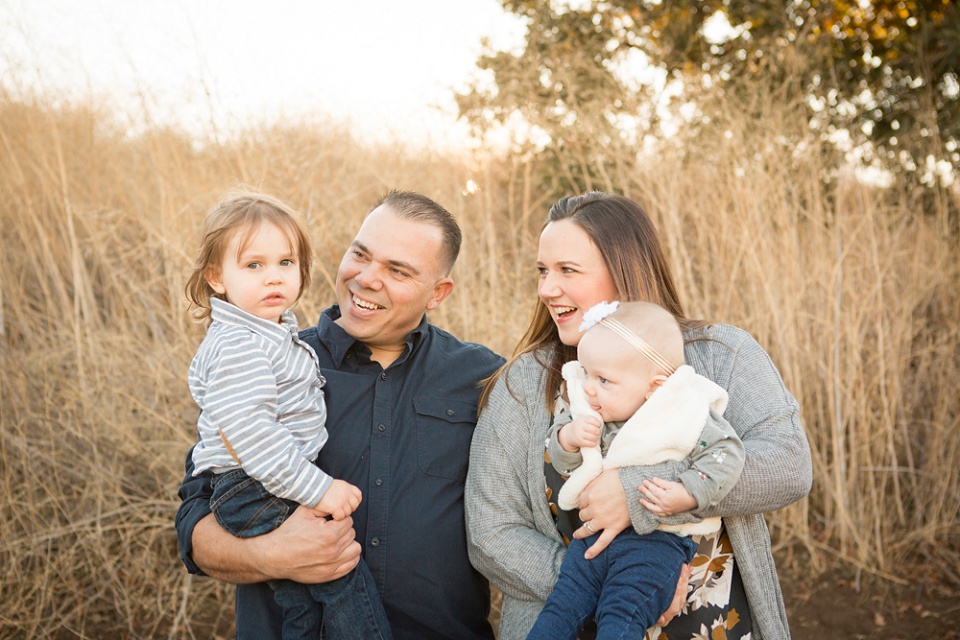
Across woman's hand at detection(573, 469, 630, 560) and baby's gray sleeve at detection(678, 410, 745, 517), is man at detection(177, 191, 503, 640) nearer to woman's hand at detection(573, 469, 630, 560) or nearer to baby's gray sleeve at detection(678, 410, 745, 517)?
woman's hand at detection(573, 469, 630, 560)

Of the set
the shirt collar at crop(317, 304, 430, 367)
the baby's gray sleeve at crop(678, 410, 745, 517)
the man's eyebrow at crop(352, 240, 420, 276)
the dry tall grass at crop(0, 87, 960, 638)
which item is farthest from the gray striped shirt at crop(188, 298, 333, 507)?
the dry tall grass at crop(0, 87, 960, 638)

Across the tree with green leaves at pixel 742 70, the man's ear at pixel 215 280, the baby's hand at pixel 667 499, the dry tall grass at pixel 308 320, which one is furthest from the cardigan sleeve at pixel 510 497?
the tree with green leaves at pixel 742 70

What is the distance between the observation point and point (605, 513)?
191cm

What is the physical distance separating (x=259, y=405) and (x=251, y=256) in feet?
1.41

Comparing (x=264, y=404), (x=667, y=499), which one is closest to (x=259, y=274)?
(x=264, y=404)

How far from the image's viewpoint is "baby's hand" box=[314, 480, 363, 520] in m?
2.07

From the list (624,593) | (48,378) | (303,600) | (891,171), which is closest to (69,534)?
(48,378)

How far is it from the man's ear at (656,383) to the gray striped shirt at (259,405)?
865 millimetres

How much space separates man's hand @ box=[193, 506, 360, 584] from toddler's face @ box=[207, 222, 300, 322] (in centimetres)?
57

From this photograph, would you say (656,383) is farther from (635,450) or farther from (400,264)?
(400,264)

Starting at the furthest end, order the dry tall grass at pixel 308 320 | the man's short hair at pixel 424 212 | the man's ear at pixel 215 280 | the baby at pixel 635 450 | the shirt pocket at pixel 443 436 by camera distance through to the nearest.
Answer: the dry tall grass at pixel 308 320 → the man's short hair at pixel 424 212 → the shirt pocket at pixel 443 436 → the man's ear at pixel 215 280 → the baby at pixel 635 450

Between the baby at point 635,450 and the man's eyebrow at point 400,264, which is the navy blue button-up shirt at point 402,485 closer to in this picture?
the man's eyebrow at point 400,264

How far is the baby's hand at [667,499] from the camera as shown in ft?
6.08

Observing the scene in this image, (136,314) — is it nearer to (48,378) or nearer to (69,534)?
(48,378)
